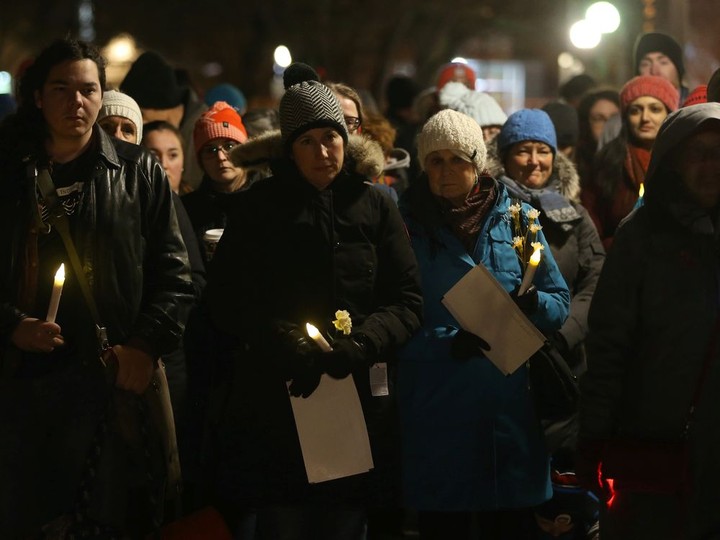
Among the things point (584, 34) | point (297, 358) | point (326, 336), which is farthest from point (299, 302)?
point (584, 34)

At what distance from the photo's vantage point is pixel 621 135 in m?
8.75

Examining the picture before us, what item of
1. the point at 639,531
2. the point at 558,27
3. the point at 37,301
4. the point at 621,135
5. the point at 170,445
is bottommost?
the point at 639,531

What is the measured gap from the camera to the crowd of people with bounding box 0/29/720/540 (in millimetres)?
5207

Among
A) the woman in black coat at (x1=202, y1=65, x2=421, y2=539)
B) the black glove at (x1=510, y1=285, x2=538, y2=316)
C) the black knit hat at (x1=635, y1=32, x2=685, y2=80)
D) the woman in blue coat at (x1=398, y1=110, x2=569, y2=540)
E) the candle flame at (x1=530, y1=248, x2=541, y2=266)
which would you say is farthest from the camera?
the black knit hat at (x1=635, y1=32, x2=685, y2=80)

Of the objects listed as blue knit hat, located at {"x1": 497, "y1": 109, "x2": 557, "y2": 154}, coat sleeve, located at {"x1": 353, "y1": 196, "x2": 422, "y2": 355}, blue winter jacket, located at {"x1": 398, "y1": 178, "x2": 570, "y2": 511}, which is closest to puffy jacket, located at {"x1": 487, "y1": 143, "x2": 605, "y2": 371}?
blue knit hat, located at {"x1": 497, "y1": 109, "x2": 557, "y2": 154}

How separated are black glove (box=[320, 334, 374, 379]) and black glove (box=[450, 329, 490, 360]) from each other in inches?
25.3

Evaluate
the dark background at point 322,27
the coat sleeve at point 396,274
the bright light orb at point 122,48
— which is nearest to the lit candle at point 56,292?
the coat sleeve at point 396,274

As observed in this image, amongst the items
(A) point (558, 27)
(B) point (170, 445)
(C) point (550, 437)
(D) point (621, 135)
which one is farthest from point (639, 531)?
(A) point (558, 27)

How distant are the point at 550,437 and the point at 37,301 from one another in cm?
233

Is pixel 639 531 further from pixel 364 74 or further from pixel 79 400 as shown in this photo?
pixel 364 74

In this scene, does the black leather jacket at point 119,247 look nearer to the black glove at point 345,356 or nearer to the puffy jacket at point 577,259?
the black glove at point 345,356

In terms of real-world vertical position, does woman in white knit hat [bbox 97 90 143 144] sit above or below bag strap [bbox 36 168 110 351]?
above

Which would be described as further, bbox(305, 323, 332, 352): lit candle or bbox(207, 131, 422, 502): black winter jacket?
bbox(207, 131, 422, 502): black winter jacket

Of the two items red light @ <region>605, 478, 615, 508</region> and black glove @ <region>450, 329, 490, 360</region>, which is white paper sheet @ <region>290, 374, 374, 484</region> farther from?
red light @ <region>605, 478, 615, 508</region>
